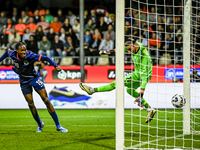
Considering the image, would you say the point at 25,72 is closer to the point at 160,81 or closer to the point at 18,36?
the point at 160,81

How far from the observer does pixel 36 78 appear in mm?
6668

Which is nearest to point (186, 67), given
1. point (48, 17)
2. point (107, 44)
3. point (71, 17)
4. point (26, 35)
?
point (107, 44)

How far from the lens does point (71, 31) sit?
46.7 feet

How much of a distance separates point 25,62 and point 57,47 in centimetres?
745

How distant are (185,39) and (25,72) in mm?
3320

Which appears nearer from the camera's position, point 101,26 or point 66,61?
point 66,61

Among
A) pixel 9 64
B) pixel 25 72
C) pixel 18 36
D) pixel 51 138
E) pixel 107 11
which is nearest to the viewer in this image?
pixel 51 138

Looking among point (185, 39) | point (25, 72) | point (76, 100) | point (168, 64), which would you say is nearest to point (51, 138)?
point (25, 72)

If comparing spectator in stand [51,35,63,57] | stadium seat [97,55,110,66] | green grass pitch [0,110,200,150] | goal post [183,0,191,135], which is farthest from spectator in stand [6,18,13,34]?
goal post [183,0,191,135]

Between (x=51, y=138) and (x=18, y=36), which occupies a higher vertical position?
(x=18, y=36)

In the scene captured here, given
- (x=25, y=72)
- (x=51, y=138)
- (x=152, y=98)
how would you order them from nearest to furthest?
(x=51, y=138) → (x=25, y=72) → (x=152, y=98)

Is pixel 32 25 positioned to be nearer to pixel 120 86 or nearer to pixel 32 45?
pixel 32 45

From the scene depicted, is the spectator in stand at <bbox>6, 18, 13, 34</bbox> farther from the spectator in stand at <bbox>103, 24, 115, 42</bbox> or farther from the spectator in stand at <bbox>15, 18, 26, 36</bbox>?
the spectator in stand at <bbox>103, 24, 115, 42</bbox>

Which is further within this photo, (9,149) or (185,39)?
(185,39)
